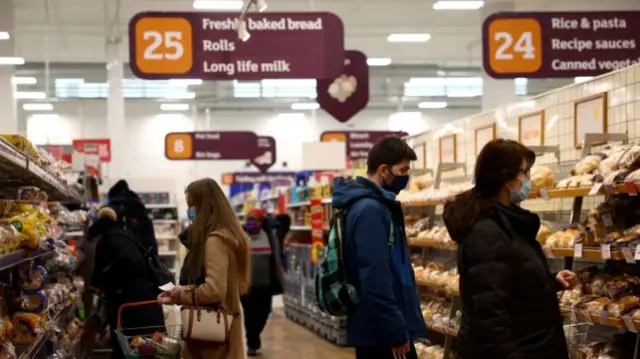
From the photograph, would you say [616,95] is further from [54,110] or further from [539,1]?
[54,110]

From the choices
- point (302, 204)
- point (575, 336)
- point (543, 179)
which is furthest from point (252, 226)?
point (575, 336)

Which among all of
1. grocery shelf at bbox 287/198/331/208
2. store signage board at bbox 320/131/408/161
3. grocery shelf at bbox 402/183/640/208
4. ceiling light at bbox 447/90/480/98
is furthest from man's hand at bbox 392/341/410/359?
ceiling light at bbox 447/90/480/98

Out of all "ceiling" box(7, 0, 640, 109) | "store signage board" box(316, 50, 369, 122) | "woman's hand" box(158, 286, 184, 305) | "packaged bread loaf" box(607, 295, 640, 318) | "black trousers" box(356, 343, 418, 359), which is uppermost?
"ceiling" box(7, 0, 640, 109)

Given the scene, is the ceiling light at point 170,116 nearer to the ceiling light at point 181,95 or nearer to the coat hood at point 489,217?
the ceiling light at point 181,95

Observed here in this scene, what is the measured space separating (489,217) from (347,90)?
7337mm

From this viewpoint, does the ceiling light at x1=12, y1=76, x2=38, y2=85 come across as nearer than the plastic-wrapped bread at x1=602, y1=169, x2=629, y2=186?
No

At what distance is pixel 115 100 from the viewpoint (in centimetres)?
1681

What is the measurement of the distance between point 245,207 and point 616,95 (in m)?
15.4

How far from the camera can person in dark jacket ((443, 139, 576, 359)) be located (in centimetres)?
300

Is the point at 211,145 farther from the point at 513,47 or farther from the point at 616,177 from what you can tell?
the point at 616,177

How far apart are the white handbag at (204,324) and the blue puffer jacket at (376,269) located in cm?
88

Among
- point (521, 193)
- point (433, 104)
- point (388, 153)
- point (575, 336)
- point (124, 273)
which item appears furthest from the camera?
point (433, 104)

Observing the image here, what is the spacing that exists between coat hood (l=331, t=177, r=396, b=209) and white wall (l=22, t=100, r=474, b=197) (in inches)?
902

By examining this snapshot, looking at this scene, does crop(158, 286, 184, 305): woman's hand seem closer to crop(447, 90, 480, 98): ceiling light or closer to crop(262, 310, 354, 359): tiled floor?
crop(262, 310, 354, 359): tiled floor
